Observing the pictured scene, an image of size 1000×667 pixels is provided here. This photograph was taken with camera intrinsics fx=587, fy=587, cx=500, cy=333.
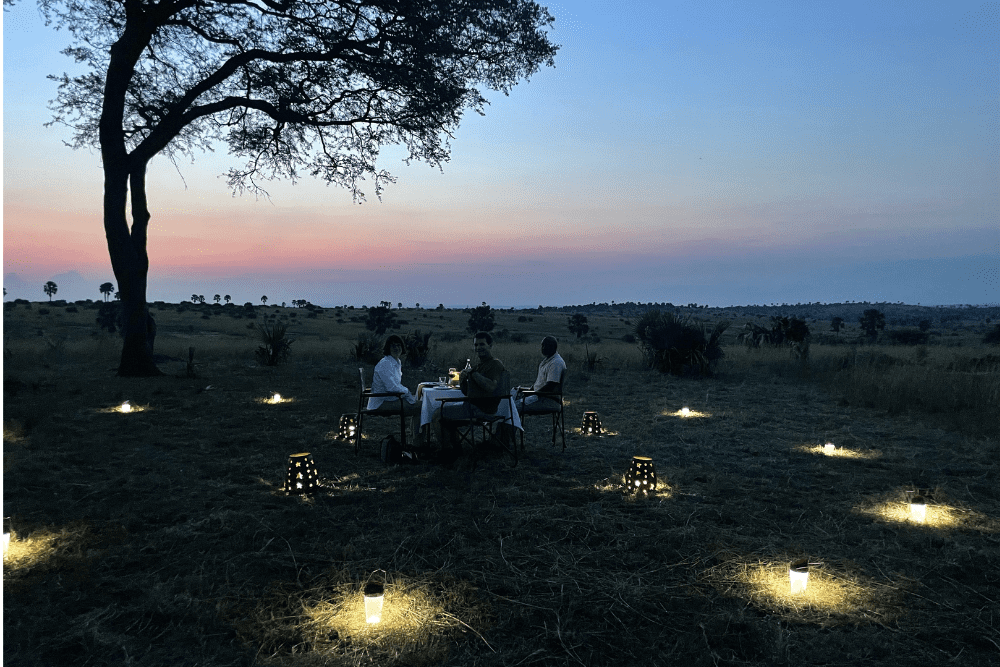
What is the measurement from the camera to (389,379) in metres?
7.17

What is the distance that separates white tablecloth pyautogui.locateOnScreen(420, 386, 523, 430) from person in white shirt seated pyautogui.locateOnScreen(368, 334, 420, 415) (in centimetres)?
23

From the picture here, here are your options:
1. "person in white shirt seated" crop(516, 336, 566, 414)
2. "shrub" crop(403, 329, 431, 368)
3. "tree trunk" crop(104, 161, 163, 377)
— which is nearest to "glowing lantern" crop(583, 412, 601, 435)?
"person in white shirt seated" crop(516, 336, 566, 414)

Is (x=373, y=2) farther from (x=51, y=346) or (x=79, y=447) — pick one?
(x=51, y=346)

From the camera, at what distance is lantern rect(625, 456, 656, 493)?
19.2 feet

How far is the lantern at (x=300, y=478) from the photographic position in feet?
19.0

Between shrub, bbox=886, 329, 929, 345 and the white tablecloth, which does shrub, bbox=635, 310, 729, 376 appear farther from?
shrub, bbox=886, 329, 929, 345

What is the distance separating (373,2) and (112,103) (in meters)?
6.38

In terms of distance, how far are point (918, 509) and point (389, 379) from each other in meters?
5.50

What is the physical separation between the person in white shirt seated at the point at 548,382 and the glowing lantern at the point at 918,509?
3.87 meters

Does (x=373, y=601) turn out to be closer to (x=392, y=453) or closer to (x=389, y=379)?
(x=392, y=453)

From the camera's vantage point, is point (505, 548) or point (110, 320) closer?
point (505, 548)

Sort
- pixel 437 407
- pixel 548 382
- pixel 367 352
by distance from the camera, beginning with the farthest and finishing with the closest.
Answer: pixel 367 352 < pixel 548 382 < pixel 437 407

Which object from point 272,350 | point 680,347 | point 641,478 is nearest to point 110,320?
point 272,350

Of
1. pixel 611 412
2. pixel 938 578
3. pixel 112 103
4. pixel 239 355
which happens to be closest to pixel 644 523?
pixel 938 578
